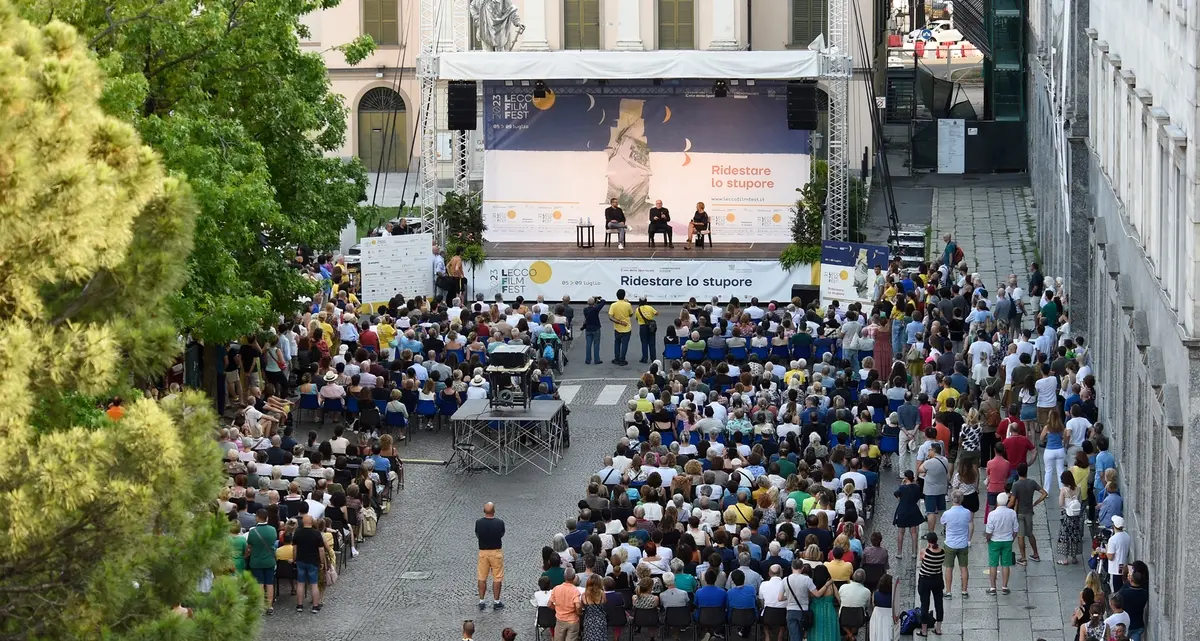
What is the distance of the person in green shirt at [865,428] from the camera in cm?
2617

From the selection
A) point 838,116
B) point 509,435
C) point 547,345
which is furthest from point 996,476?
point 838,116

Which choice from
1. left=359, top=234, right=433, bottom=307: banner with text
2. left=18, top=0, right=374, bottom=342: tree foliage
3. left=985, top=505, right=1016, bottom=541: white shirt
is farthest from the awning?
left=985, top=505, right=1016, bottom=541: white shirt

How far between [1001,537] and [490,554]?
5.35m

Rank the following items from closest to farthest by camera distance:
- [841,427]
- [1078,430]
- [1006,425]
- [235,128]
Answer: [1078,430]
[1006,425]
[841,427]
[235,128]

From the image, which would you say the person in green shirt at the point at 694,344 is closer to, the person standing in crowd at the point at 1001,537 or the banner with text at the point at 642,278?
the banner with text at the point at 642,278

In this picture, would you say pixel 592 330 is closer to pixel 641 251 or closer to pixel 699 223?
pixel 641 251

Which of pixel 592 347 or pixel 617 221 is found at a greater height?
pixel 617 221

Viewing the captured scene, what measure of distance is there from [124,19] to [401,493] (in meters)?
6.91

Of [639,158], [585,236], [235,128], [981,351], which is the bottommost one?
[981,351]

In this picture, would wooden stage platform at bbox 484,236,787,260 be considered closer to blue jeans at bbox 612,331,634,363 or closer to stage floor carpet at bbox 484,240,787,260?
stage floor carpet at bbox 484,240,787,260

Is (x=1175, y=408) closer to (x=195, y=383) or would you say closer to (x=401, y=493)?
(x=401, y=493)

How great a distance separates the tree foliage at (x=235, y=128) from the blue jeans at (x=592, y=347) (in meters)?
4.78

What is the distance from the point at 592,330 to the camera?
34.8 m

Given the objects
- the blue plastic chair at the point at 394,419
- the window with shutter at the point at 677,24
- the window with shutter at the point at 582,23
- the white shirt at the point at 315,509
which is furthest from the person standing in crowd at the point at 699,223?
the white shirt at the point at 315,509
